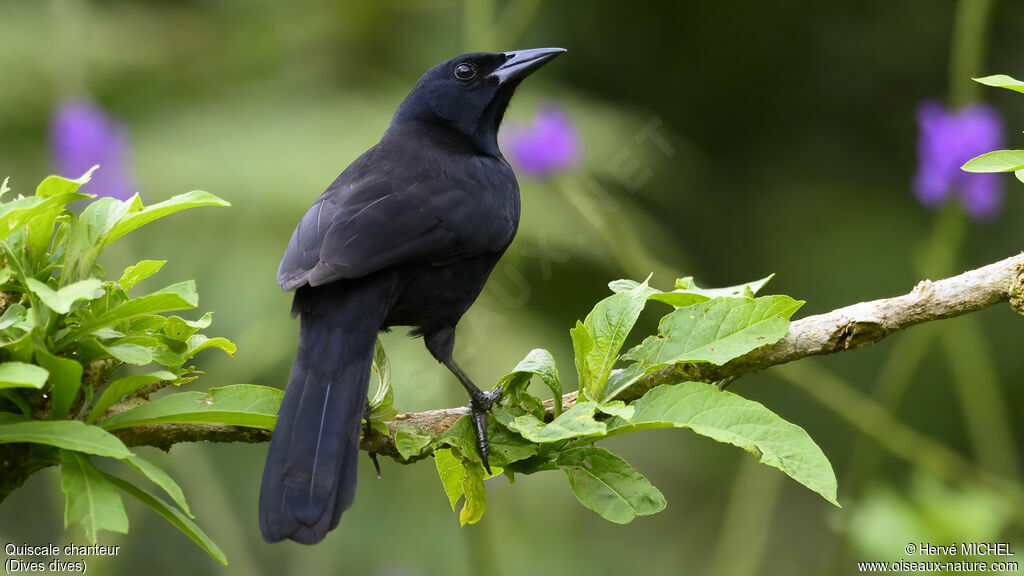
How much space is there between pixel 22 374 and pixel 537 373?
2.96 ft

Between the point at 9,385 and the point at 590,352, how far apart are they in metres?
1.00

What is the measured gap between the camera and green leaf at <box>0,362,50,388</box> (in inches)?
58.4

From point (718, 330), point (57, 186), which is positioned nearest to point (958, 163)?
point (718, 330)

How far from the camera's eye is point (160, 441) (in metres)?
1.89

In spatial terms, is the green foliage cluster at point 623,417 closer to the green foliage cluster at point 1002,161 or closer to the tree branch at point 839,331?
the tree branch at point 839,331

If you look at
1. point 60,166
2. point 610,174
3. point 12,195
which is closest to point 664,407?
point 60,166

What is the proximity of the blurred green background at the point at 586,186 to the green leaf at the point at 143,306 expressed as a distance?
318 centimetres

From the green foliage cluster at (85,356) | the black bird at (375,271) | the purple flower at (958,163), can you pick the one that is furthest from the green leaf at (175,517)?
the purple flower at (958,163)

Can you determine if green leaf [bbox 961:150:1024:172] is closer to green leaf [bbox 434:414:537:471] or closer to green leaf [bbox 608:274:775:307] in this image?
green leaf [bbox 608:274:775:307]

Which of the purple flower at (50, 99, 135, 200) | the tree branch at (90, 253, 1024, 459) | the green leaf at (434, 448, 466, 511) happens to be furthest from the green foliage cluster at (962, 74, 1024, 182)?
the purple flower at (50, 99, 135, 200)

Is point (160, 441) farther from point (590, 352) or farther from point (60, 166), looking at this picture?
point (60, 166)

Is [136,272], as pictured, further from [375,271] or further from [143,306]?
[375,271]

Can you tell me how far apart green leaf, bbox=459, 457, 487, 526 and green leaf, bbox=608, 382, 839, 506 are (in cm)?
27

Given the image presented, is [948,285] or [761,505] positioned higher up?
[948,285]
